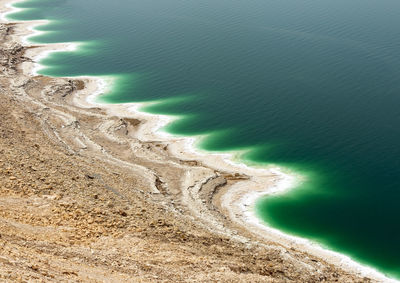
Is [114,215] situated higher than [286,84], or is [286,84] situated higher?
[286,84]

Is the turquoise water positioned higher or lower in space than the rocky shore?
higher

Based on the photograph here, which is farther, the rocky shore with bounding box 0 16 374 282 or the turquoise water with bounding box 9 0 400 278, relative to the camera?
the turquoise water with bounding box 9 0 400 278

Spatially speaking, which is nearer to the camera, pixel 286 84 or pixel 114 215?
pixel 114 215

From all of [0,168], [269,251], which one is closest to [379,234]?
[269,251]

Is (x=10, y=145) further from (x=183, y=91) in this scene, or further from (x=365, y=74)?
(x=365, y=74)
